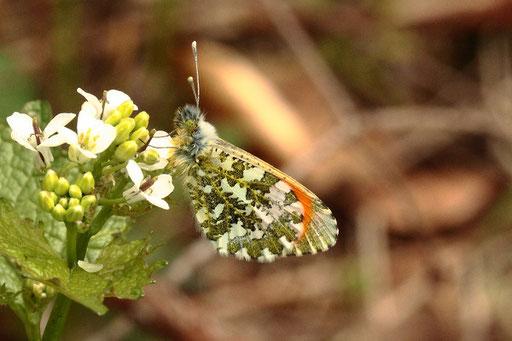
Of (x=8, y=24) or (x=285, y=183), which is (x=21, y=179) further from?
(x=8, y=24)

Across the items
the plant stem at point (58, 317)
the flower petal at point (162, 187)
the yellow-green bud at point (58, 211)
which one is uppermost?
the flower petal at point (162, 187)

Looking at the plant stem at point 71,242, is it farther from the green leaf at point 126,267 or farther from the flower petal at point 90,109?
Result: the flower petal at point 90,109

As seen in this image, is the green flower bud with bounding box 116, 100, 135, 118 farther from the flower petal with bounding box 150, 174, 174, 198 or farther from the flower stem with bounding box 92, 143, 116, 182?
the flower petal with bounding box 150, 174, 174, 198

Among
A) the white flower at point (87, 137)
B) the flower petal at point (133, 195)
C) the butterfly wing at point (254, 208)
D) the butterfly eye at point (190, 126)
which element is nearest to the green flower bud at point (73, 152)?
the white flower at point (87, 137)

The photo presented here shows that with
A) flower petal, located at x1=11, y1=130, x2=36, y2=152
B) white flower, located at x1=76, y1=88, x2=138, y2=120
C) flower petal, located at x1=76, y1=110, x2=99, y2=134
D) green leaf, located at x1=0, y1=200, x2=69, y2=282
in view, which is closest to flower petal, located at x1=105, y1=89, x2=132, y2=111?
white flower, located at x1=76, y1=88, x2=138, y2=120

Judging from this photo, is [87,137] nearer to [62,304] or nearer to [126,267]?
[126,267]

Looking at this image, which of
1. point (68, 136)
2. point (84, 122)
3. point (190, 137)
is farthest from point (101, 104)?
point (190, 137)
